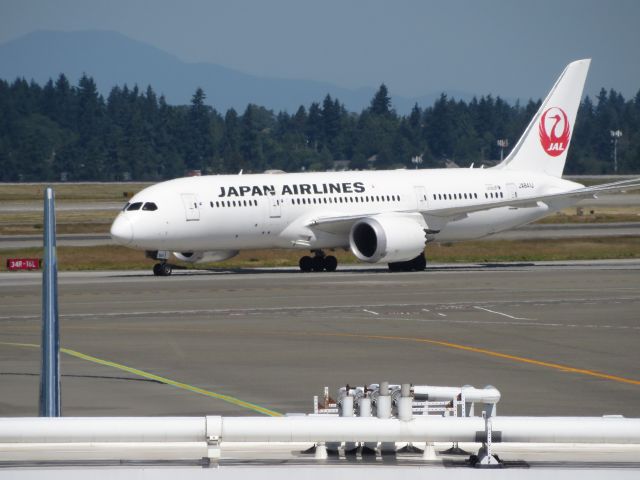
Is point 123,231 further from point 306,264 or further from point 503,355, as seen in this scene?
point 503,355

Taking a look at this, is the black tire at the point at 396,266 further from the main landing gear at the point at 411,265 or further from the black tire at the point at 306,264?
the black tire at the point at 306,264

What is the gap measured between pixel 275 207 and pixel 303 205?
160 cm

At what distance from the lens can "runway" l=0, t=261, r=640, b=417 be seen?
77.9 feet

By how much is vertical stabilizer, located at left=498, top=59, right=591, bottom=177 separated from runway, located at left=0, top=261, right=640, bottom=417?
33.4 feet

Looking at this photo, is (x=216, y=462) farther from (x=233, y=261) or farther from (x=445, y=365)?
(x=233, y=261)

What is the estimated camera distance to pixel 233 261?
67750 millimetres

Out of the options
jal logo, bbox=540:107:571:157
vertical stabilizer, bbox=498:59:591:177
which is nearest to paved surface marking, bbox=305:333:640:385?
vertical stabilizer, bbox=498:59:591:177

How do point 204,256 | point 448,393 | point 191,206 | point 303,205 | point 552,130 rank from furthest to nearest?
point 552,130 < point 204,256 < point 303,205 < point 191,206 < point 448,393

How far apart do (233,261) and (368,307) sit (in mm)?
26225

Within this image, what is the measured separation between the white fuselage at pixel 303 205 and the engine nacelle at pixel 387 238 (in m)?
1.10

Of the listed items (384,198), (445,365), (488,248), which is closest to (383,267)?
(384,198)

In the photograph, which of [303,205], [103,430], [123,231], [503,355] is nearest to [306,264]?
[303,205]

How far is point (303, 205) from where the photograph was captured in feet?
189

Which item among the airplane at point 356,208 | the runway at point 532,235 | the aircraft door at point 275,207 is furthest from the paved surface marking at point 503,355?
the runway at point 532,235
